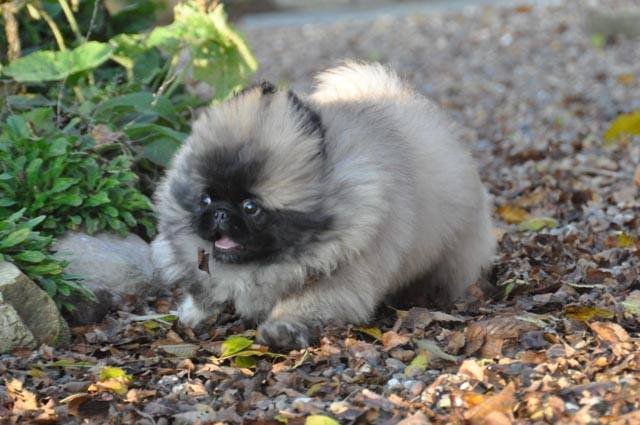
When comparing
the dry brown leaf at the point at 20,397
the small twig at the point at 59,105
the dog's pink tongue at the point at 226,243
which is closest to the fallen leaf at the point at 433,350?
the dog's pink tongue at the point at 226,243

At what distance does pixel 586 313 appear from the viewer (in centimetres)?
490

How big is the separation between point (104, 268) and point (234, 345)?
1.15 metres

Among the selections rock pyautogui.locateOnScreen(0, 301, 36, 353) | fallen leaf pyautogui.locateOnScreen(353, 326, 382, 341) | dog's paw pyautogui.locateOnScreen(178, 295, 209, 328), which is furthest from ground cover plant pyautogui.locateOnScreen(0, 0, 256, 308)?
fallen leaf pyautogui.locateOnScreen(353, 326, 382, 341)

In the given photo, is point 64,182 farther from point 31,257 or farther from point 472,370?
point 472,370

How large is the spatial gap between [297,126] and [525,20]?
9967 millimetres

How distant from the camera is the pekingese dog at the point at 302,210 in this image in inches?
175

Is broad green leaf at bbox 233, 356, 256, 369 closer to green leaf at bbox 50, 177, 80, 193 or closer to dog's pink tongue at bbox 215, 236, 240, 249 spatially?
dog's pink tongue at bbox 215, 236, 240, 249

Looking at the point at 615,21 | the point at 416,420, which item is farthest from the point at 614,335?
the point at 615,21

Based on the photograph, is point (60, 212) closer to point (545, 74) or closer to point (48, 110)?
point (48, 110)

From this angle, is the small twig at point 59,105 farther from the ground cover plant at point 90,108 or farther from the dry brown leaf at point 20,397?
the dry brown leaf at point 20,397

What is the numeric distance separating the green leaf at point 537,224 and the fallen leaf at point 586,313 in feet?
5.58

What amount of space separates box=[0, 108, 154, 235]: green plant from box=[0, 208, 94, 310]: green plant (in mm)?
286

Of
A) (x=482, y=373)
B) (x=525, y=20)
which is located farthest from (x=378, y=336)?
(x=525, y=20)

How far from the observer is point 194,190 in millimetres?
4582
